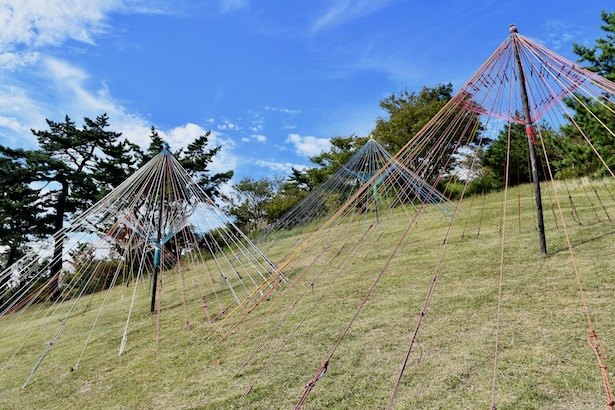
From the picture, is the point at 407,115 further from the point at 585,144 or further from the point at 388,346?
the point at 388,346

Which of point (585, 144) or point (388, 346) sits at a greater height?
point (585, 144)

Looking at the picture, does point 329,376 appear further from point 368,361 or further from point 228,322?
point 228,322

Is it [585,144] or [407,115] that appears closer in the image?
[585,144]

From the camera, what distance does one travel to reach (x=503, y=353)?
12.3 feet

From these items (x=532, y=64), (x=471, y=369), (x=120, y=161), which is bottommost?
(x=471, y=369)

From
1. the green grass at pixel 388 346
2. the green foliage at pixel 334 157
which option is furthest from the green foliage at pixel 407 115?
the green grass at pixel 388 346

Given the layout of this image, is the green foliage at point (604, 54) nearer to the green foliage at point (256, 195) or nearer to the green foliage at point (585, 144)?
the green foliage at point (585, 144)

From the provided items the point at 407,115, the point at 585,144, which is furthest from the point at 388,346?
the point at 407,115

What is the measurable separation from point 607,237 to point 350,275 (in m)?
4.39

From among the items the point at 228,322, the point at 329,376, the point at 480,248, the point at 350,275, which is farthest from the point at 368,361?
the point at 480,248

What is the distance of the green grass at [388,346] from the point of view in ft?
11.2

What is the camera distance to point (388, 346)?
439cm

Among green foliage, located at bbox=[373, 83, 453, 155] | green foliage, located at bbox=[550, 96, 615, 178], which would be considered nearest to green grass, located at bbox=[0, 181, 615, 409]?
green foliage, located at bbox=[550, 96, 615, 178]

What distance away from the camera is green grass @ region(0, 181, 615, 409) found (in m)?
3.43
